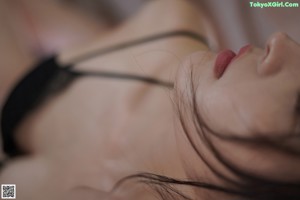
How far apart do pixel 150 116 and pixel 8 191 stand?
0.67 feet

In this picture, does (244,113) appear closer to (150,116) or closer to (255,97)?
(255,97)

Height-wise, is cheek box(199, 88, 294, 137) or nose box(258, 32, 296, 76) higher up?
nose box(258, 32, 296, 76)

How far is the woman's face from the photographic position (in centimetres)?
30

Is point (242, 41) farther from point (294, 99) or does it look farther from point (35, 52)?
point (35, 52)

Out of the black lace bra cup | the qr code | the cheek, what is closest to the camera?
the cheek

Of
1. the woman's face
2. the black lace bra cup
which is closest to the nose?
the woman's face

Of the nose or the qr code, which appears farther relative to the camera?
the qr code

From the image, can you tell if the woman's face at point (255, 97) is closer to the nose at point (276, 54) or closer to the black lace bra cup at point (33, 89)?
the nose at point (276, 54)

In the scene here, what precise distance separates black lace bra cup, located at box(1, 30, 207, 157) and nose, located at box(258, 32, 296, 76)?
0.31m

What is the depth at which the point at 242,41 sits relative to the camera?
403 mm

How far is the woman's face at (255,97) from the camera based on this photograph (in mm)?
301

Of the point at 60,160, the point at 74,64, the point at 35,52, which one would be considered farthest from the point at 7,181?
the point at 35,52

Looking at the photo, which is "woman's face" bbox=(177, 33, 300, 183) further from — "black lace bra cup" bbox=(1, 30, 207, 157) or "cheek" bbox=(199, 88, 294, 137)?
"black lace bra cup" bbox=(1, 30, 207, 157)

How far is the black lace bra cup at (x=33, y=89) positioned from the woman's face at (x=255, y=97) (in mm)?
283
